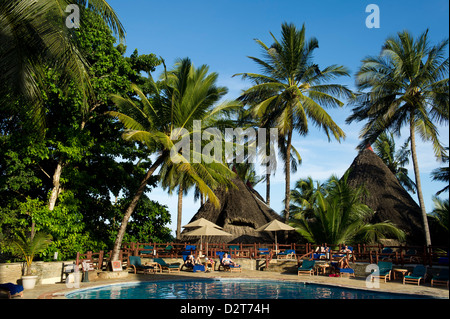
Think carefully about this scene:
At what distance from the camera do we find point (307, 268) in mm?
16547

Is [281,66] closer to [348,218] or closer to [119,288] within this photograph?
[348,218]

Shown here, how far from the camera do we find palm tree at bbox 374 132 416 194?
3950 centimetres

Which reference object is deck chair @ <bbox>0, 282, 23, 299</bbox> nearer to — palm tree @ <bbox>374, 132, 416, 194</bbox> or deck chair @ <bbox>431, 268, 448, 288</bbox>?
deck chair @ <bbox>431, 268, 448, 288</bbox>

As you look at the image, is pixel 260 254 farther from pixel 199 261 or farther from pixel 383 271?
pixel 383 271

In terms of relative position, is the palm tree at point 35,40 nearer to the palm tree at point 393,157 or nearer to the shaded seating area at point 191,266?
the shaded seating area at point 191,266

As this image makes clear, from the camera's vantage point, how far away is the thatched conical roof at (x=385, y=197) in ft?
76.7

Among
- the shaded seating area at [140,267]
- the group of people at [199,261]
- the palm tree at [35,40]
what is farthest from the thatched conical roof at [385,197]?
the palm tree at [35,40]

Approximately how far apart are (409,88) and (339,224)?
8.46 metres

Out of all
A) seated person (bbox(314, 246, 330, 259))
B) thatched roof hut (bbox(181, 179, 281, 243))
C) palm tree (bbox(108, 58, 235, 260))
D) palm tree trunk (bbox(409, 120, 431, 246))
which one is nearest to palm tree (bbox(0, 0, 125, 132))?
palm tree (bbox(108, 58, 235, 260))

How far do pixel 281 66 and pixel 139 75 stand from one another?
9.38m

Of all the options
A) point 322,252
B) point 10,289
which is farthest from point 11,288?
point 322,252

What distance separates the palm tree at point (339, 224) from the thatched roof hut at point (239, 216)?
11.8ft

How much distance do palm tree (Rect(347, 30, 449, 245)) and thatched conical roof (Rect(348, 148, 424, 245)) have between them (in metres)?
3.35
